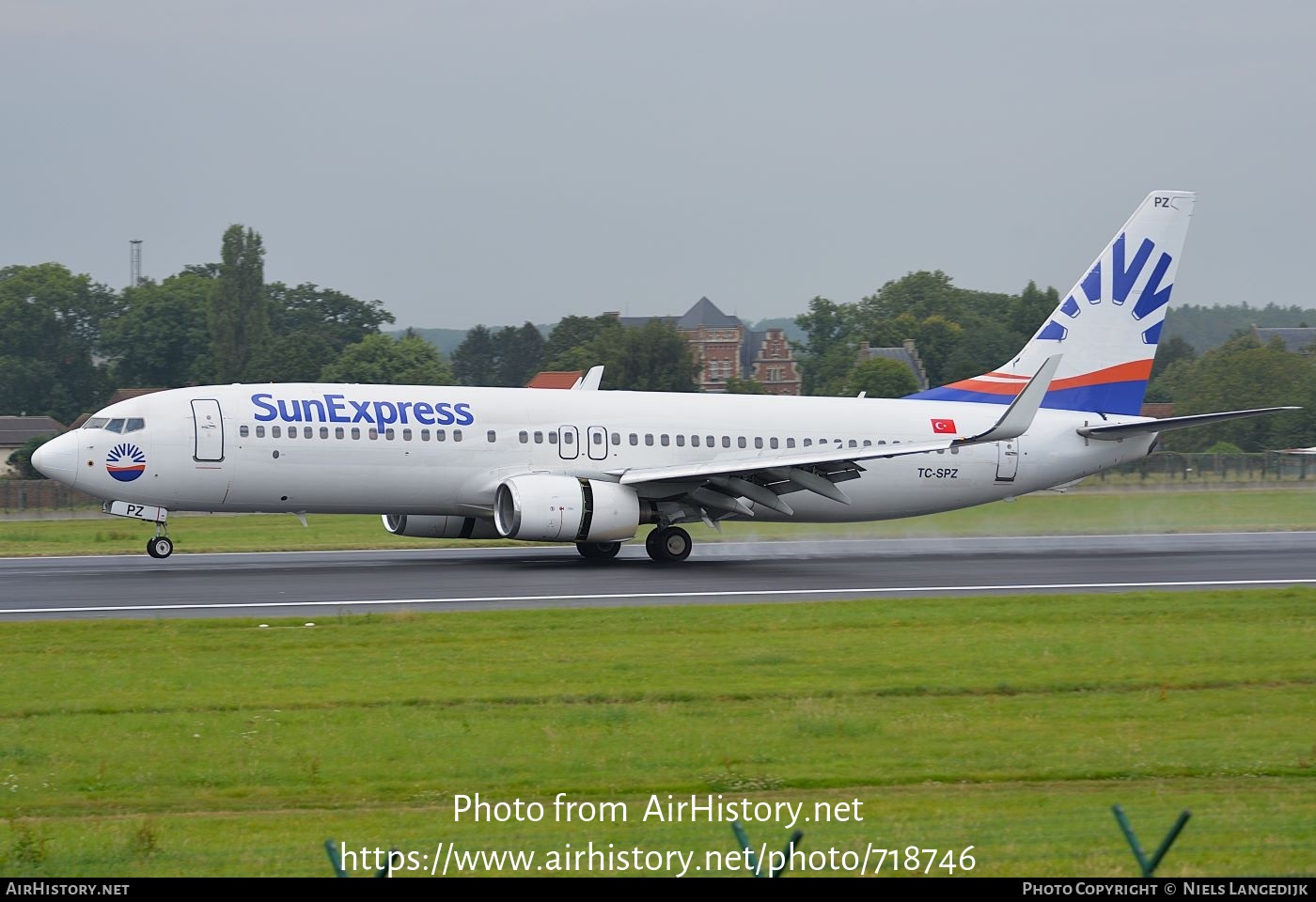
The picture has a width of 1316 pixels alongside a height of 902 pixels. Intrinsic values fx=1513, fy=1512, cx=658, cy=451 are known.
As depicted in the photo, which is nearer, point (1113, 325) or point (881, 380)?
point (1113, 325)

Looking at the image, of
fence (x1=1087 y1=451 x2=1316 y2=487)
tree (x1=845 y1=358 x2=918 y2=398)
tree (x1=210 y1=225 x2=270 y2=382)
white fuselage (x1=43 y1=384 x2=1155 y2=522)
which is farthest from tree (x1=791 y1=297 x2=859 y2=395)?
white fuselage (x1=43 y1=384 x2=1155 y2=522)

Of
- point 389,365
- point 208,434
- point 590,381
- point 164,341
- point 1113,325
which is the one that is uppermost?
point 164,341

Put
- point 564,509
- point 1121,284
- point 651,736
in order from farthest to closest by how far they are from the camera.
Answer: point 1121,284
point 564,509
point 651,736

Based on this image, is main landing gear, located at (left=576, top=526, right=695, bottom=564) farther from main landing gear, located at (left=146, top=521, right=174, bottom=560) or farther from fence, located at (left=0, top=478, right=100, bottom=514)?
fence, located at (left=0, top=478, right=100, bottom=514)

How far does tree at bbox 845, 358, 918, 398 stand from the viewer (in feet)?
366

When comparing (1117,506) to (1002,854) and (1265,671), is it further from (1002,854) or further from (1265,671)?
(1002,854)

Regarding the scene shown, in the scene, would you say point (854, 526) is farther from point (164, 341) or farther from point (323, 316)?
point (323, 316)

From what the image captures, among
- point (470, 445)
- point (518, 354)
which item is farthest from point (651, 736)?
point (518, 354)

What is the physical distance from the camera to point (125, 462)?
96.2ft

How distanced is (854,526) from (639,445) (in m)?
12.8

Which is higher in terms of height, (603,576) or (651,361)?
(651,361)

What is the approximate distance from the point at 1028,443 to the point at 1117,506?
1371 centimetres

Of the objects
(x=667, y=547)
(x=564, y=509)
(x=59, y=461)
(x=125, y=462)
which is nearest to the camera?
(x=59, y=461)
